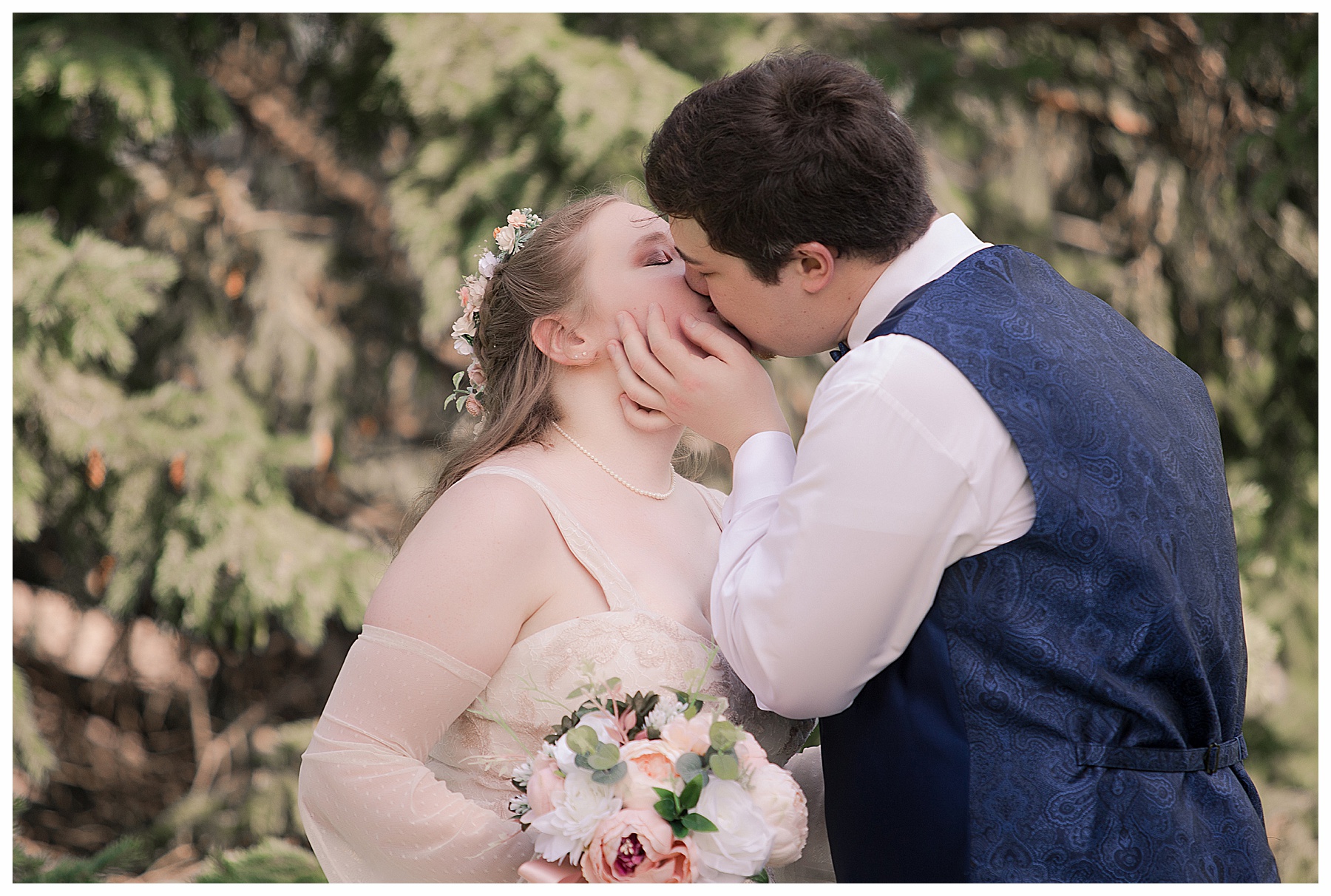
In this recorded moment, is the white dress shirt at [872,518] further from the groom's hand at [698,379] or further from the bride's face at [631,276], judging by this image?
the bride's face at [631,276]

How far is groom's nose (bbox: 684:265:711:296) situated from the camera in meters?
2.17

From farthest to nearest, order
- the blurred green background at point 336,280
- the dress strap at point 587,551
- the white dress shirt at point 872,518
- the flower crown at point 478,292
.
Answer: the blurred green background at point 336,280 → the flower crown at point 478,292 → the dress strap at point 587,551 → the white dress shirt at point 872,518

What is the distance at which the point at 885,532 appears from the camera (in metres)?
1.57

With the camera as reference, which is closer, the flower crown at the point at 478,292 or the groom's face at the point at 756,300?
the groom's face at the point at 756,300

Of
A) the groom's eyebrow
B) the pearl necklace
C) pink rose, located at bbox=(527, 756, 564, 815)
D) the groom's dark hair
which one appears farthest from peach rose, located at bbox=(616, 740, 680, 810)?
the groom's eyebrow

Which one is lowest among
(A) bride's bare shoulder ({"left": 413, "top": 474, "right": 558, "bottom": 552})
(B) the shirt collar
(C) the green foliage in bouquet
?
(C) the green foliage in bouquet

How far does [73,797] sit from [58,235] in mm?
2823

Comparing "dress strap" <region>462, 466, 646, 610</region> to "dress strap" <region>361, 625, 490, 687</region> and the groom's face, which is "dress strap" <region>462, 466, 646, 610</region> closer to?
"dress strap" <region>361, 625, 490, 687</region>

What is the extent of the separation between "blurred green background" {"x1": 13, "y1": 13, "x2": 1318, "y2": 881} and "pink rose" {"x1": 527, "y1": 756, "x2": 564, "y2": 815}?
2.95 metres

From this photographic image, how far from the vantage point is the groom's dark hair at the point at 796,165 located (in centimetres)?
180

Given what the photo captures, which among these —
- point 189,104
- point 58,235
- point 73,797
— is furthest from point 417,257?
point 73,797

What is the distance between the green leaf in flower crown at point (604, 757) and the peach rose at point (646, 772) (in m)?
0.02

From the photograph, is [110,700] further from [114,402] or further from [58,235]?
[58,235]

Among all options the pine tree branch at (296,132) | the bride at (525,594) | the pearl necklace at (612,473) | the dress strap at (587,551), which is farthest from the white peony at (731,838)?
the pine tree branch at (296,132)
